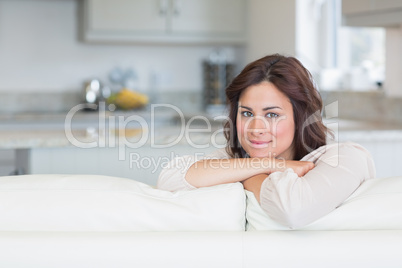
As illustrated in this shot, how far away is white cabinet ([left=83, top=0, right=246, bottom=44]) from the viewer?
480cm

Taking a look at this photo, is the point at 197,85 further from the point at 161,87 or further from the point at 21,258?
the point at 21,258

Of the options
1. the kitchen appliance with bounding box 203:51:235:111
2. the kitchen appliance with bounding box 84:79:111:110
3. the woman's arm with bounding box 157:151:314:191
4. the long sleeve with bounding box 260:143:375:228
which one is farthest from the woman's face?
the kitchen appliance with bounding box 203:51:235:111

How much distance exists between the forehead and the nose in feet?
0.14

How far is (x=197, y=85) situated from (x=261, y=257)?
438 centimetres

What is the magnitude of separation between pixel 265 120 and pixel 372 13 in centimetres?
174

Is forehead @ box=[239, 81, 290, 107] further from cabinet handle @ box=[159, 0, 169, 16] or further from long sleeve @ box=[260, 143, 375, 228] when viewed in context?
cabinet handle @ box=[159, 0, 169, 16]

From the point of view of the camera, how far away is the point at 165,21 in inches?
194

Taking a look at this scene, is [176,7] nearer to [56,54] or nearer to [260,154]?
[56,54]

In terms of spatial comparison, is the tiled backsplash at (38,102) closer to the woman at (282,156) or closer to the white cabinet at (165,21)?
the white cabinet at (165,21)

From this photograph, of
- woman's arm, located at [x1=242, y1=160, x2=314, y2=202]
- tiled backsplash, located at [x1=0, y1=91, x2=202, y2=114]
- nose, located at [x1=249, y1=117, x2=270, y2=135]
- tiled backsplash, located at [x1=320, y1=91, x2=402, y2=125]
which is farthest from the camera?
tiled backsplash, located at [x1=0, y1=91, x2=202, y2=114]

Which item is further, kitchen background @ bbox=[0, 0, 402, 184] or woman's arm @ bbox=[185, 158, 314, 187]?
kitchen background @ bbox=[0, 0, 402, 184]

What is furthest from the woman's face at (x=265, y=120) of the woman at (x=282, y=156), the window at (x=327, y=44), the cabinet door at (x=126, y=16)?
the cabinet door at (x=126, y=16)

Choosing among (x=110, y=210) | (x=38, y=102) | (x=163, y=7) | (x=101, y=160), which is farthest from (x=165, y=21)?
(x=110, y=210)

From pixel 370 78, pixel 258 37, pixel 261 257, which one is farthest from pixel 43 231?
pixel 258 37
